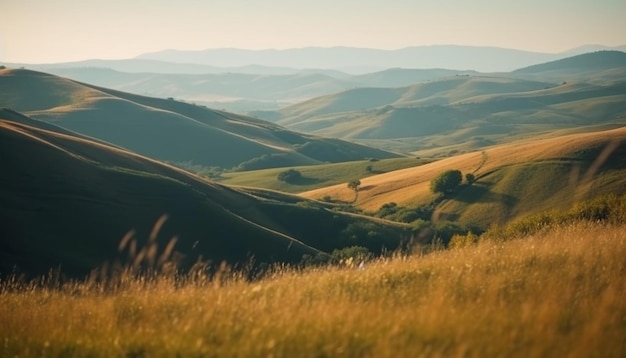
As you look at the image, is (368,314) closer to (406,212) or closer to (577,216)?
(577,216)

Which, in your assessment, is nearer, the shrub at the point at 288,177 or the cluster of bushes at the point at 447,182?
the cluster of bushes at the point at 447,182

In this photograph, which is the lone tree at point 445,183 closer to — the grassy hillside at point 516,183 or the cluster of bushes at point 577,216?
the grassy hillside at point 516,183

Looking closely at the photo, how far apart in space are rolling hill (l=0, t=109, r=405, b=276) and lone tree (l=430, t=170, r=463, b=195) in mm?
29251

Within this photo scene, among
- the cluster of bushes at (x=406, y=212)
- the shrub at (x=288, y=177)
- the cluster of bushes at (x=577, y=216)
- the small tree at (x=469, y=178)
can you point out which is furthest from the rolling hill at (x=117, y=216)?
the shrub at (x=288, y=177)

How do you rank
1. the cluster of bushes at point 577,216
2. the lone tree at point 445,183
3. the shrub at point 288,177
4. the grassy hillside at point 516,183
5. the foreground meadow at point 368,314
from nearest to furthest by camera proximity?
the foreground meadow at point 368,314 < the cluster of bushes at point 577,216 < the grassy hillside at point 516,183 < the lone tree at point 445,183 < the shrub at point 288,177

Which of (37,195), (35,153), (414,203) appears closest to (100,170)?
(35,153)

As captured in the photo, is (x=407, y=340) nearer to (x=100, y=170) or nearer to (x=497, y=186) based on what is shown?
(x=100, y=170)

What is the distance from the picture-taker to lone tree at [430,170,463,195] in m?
127

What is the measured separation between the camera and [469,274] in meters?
10.7

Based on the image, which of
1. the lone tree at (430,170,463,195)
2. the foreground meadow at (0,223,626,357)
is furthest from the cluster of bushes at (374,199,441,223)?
the foreground meadow at (0,223,626,357)

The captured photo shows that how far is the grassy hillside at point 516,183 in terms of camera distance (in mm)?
107625

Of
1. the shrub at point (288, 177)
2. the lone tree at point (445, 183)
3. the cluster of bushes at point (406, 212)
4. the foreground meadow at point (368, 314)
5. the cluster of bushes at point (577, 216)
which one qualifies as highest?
the foreground meadow at point (368, 314)

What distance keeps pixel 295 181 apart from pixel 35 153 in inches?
4730

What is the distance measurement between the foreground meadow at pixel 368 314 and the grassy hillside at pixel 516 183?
97171 millimetres
